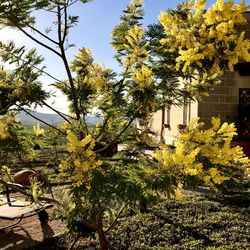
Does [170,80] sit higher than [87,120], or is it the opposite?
[170,80]

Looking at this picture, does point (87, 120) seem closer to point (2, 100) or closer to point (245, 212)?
point (2, 100)

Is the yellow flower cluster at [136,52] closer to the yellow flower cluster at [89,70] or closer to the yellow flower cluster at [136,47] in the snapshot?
the yellow flower cluster at [136,47]

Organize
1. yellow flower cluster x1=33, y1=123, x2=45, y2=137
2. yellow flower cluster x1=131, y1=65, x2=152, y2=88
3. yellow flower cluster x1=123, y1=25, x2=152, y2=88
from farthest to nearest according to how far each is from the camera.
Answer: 1. yellow flower cluster x1=33, y1=123, x2=45, y2=137
2. yellow flower cluster x1=123, y1=25, x2=152, y2=88
3. yellow flower cluster x1=131, y1=65, x2=152, y2=88

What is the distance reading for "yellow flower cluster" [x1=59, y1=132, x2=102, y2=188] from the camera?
2.44 m

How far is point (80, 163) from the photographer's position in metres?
2.46

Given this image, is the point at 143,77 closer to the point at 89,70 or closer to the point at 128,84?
the point at 128,84

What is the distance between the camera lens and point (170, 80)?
9.90 ft

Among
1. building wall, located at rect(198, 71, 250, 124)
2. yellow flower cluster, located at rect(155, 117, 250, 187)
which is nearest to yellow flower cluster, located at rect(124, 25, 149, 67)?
yellow flower cluster, located at rect(155, 117, 250, 187)

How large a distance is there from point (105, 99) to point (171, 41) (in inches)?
28.2

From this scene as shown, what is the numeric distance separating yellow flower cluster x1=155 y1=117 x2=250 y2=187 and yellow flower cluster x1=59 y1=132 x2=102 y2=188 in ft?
1.57

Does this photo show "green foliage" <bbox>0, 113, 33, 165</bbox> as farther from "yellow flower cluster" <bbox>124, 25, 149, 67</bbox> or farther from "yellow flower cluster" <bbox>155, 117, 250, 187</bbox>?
"yellow flower cluster" <bbox>155, 117, 250, 187</bbox>

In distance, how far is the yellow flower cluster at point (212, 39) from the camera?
250cm

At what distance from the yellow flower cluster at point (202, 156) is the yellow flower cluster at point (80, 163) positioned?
0.48 m

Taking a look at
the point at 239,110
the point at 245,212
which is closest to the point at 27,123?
the point at 245,212
